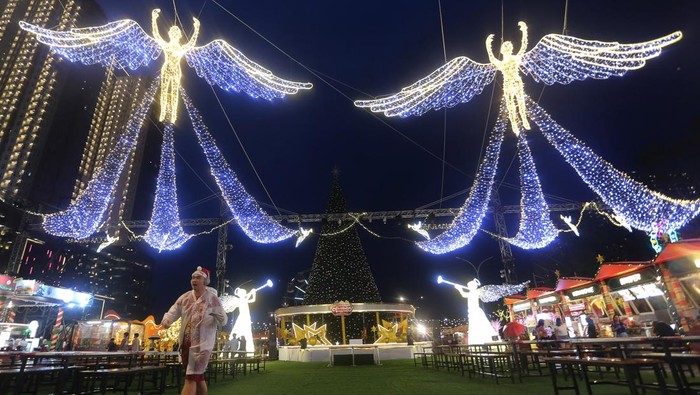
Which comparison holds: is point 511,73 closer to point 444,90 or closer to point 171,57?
point 444,90

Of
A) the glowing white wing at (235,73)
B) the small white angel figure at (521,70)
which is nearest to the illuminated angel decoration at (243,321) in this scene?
the glowing white wing at (235,73)

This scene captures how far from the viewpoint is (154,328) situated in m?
23.5

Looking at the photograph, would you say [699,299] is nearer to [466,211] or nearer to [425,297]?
[466,211]

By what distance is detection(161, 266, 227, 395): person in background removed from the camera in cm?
382

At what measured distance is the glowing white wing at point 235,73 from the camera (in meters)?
7.93

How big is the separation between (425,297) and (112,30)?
4833 centimetres

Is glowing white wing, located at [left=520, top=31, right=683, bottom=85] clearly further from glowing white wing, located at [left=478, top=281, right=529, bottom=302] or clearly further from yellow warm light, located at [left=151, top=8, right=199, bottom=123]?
glowing white wing, located at [left=478, top=281, right=529, bottom=302]

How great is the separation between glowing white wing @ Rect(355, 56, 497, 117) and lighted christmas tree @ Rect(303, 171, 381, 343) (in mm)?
13780

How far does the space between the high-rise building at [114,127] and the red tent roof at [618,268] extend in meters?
60.0

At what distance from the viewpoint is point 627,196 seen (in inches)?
500

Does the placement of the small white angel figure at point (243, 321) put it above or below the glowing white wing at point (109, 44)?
below

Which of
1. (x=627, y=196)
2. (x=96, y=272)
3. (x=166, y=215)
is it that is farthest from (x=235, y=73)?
(x=96, y=272)

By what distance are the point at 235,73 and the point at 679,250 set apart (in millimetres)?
13482

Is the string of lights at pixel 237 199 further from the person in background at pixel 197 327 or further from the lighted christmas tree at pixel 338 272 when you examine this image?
the person in background at pixel 197 327
